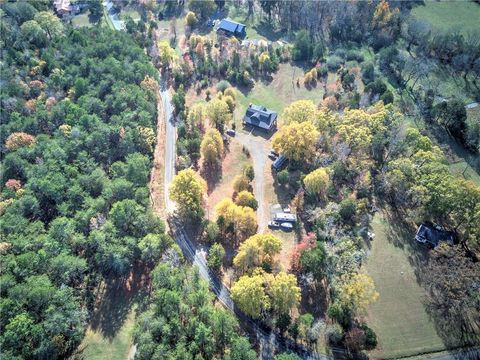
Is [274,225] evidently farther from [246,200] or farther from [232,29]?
[232,29]

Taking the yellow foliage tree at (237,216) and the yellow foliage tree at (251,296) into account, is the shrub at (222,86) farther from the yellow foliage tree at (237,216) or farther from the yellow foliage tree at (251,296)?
the yellow foliage tree at (251,296)

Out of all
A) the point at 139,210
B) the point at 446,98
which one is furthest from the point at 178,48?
the point at 446,98

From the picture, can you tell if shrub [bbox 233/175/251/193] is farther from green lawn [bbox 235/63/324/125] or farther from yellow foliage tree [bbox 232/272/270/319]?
green lawn [bbox 235/63/324/125]

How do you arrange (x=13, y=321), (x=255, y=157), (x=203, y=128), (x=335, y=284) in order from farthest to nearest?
(x=203, y=128), (x=255, y=157), (x=335, y=284), (x=13, y=321)

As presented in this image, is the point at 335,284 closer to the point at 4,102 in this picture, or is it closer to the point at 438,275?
the point at 438,275

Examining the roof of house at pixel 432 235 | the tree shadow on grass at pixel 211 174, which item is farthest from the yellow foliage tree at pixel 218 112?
the roof of house at pixel 432 235

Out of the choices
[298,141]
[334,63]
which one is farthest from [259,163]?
[334,63]
